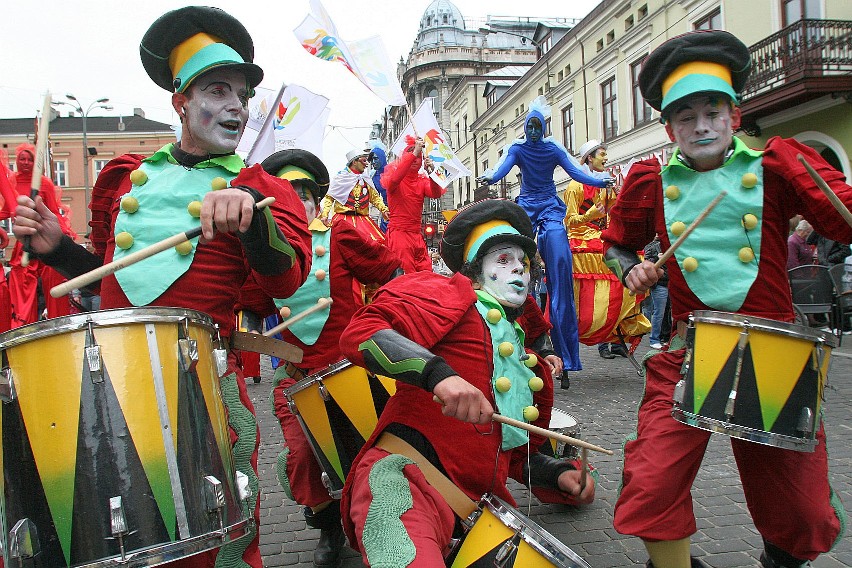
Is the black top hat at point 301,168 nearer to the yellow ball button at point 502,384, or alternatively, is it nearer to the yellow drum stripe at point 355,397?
the yellow drum stripe at point 355,397

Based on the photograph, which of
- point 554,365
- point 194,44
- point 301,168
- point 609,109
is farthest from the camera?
point 609,109

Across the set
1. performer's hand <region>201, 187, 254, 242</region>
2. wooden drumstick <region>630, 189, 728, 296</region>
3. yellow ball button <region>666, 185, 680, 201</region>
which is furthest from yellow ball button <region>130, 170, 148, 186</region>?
yellow ball button <region>666, 185, 680, 201</region>

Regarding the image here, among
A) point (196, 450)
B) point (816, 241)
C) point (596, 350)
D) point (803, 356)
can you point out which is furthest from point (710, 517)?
point (816, 241)

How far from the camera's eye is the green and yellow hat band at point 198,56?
2.72 metres

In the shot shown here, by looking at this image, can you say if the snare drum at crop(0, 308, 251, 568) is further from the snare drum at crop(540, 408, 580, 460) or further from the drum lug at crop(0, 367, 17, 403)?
the snare drum at crop(540, 408, 580, 460)

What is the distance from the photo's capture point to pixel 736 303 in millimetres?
2857

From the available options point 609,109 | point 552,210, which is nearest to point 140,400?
point 552,210

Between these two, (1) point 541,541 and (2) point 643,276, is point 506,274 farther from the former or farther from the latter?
(1) point 541,541

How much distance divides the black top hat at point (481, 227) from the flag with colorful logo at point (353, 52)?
351 cm

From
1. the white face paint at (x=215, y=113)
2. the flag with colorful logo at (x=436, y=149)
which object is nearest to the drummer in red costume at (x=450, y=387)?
the white face paint at (x=215, y=113)

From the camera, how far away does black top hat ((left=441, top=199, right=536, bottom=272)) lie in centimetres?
310

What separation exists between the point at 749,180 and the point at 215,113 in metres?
2.07

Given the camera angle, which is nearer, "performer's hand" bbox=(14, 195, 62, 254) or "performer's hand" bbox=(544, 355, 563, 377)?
"performer's hand" bbox=(14, 195, 62, 254)

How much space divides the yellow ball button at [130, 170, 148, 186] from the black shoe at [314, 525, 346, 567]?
6.48 ft
